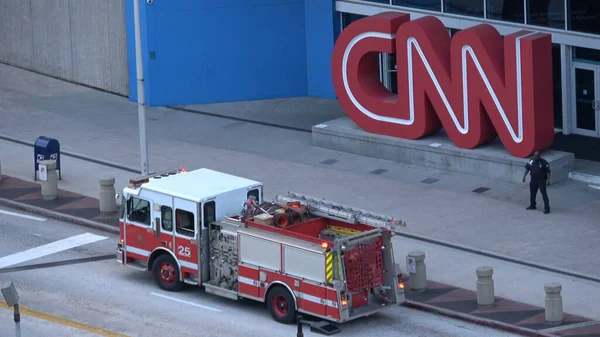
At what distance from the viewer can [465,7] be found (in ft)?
116

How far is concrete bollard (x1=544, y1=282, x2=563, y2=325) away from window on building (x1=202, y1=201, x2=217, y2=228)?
20.8 feet

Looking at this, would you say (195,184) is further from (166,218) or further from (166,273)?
(166,273)

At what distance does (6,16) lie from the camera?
44.0 metres

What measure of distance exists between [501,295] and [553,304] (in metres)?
2.00

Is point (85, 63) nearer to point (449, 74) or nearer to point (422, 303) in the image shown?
point (449, 74)

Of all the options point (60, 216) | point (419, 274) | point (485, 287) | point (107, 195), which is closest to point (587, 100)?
point (419, 274)

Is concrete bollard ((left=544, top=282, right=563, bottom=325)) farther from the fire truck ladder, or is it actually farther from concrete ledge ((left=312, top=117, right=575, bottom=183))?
concrete ledge ((left=312, top=117, right=575, bottom=183))

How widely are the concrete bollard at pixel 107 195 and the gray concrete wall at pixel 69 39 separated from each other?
12.7 meters

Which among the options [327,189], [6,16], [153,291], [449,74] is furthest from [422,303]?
[6,16]

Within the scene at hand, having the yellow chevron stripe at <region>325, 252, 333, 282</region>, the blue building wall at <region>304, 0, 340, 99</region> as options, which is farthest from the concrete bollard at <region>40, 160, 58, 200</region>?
the blue building wall at <region>304, 0, 340, 99</region>

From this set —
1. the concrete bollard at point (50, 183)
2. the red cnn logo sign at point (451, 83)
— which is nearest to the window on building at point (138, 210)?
the concrete bollard at point (50, 183)

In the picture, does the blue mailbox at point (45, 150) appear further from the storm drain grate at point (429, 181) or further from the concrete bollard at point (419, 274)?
the concrete bollard at point (419, 274)

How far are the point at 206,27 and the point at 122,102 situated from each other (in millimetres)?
3877

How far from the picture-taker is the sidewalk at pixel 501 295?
71.0 ft
